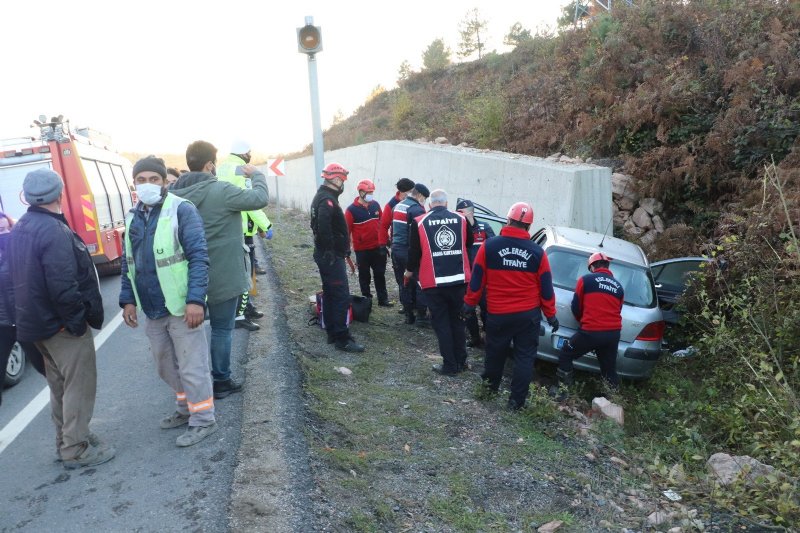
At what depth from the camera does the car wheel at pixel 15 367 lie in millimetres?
5969

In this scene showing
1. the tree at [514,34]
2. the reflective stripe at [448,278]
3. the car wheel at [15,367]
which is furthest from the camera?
the tree at [514,34]

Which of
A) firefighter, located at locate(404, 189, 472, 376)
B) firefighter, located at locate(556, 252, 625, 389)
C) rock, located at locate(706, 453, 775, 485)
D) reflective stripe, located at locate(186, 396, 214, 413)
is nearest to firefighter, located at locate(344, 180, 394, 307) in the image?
firefighter, located at locate(404, 189, 472, 376)

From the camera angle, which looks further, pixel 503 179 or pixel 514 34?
pixel 514 34

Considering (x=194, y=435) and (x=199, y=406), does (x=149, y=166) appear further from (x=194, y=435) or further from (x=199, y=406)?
(x=194, y=435)

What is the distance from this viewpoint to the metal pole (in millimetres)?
9273

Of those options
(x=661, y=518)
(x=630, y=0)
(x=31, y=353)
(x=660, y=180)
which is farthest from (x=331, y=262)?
(x=630, y=0)

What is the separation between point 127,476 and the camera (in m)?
3.96

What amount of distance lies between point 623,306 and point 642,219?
5066mm

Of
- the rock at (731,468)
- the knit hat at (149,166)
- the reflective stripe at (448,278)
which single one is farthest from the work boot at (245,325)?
the rock at (731,468)

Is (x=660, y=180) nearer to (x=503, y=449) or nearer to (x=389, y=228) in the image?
(x=389, y=228)

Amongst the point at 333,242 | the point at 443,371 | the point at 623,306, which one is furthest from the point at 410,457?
the point at 623,306

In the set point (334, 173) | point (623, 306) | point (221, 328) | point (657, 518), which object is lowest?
point (657, 518)

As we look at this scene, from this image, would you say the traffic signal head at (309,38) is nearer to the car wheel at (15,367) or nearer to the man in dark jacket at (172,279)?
the man in dark jacket at (172,279)

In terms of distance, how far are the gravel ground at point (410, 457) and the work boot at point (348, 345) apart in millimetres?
83
